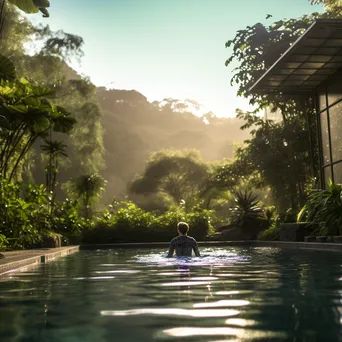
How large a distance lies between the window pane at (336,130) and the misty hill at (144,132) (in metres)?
89.9

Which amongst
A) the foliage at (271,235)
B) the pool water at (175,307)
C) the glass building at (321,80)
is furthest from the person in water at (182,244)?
the foliage at (271,235)

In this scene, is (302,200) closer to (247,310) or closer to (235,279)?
(235,279)

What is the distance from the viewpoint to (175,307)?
4.41 metres

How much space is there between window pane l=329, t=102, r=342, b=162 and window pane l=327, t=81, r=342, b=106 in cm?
26

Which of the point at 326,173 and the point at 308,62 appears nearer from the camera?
the point at 308,62

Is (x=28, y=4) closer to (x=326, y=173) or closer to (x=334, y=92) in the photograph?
(x=334, y=92)

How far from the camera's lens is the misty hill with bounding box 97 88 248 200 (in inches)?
4542

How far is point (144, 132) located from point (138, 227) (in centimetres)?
11401

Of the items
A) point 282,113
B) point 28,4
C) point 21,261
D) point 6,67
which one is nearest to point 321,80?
point 282,113

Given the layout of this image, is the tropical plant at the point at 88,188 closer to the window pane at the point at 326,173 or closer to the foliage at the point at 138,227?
the foliage at the point at 138,227

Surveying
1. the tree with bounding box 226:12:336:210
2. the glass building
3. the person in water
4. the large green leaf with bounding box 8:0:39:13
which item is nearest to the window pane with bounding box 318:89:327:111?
the glass building

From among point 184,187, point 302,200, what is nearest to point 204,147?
point 184,187

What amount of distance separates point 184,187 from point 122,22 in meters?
48.9

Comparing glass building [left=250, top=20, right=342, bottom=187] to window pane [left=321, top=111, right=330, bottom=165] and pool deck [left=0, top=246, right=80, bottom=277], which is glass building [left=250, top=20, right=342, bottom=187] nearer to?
window pane [left=321, top=111, right=330, bottom=165]
